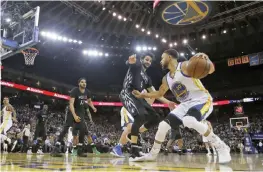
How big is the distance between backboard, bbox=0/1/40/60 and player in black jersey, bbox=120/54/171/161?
613 centimetres

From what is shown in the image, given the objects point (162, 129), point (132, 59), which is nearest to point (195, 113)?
point (162, 129)

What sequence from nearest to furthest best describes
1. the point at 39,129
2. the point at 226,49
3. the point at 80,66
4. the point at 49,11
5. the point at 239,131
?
the point at 39,129 → the point at 49,11 → the point at 239,131 → the point at 226,49 → the point at 80,66

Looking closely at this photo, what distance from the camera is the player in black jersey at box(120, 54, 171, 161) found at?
11.7 ft

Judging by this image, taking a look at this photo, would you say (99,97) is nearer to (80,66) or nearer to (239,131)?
(80,66)

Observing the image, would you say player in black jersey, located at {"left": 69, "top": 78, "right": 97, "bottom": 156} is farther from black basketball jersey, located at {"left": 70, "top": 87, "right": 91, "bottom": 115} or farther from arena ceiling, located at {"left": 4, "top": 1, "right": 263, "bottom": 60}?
arena ceiling, located at {"left": 4, "top": 1, "right": 263, "bottom": 60}

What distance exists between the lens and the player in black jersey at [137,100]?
11.7ft

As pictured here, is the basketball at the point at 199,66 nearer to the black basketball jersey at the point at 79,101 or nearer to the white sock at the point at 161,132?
the white sock at the point at 161,132

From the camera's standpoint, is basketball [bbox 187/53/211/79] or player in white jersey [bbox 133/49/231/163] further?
player in white jersey [bbox 133/49/231/163]

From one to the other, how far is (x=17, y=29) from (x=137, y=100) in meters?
7.81

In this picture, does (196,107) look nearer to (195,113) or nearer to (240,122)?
(195,113)

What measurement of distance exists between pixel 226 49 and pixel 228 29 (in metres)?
3.52

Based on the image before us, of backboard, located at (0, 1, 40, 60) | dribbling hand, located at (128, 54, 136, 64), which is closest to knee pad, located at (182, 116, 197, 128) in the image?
dribbling hand, located at (128, 54, 136, 64)

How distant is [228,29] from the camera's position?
20.0 metres

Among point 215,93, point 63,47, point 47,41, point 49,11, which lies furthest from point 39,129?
point 215,93
